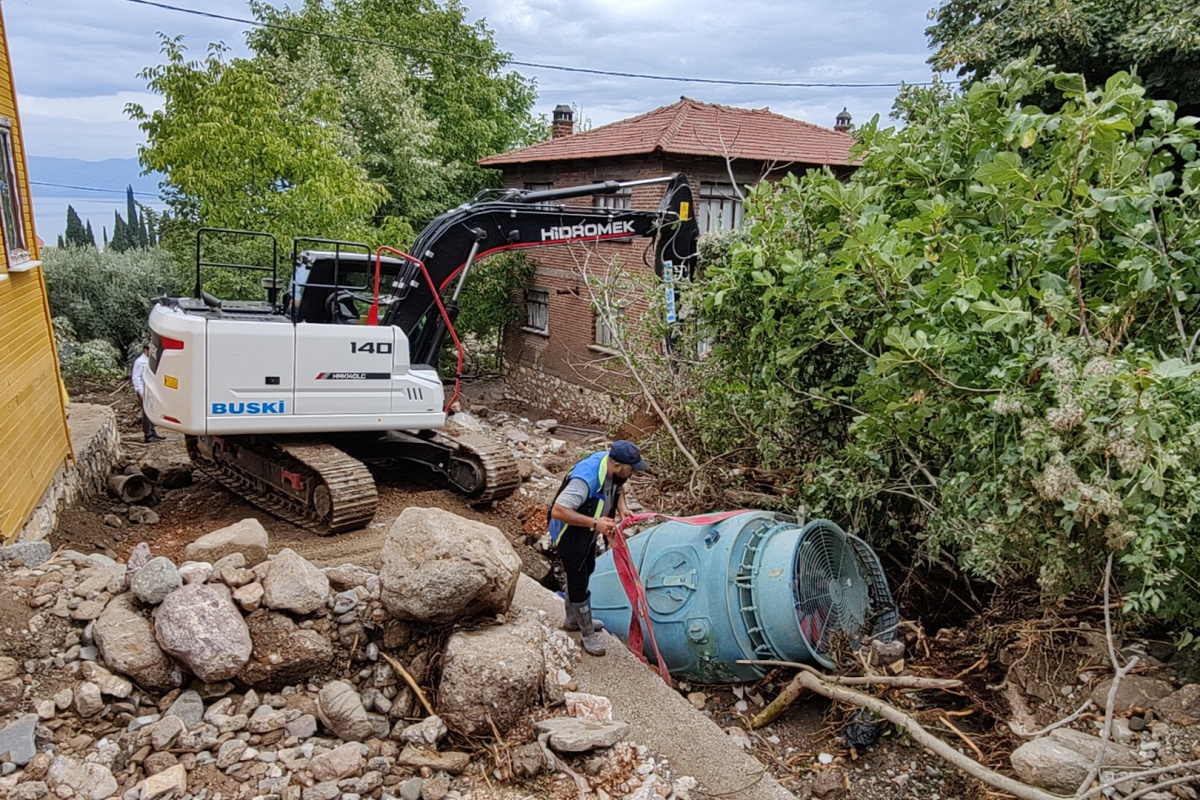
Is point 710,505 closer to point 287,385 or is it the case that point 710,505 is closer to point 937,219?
point 937,219

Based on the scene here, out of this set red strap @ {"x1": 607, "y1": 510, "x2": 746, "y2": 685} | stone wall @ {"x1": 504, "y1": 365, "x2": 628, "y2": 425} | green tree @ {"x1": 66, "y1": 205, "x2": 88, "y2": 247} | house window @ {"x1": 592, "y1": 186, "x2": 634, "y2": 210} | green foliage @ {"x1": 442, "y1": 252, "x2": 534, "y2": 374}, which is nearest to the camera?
red strap @ {"x1": 607, "y1": 510, "x2": 746, "y2": 685}

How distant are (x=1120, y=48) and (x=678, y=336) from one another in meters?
6.32

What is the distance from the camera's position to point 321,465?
745cm

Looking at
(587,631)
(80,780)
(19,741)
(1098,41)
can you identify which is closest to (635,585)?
(587,631)

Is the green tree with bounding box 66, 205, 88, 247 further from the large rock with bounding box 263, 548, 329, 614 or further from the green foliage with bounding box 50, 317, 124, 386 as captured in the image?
the large rock with bounding box 263, 548, 329, 614

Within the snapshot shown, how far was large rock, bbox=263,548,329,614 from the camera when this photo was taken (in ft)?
14.6

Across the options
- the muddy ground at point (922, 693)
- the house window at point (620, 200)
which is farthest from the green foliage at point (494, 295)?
the muddy ground at point (922, 693)

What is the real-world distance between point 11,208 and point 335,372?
2930 millimetres

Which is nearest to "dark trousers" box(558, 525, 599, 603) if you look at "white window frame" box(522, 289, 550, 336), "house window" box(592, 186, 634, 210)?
"house window" box(592, 186, 634, 210)

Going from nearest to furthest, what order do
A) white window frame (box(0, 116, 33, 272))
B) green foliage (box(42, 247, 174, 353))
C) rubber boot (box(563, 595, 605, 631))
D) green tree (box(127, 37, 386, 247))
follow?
rubber boot (box(563, 595, 605, 631))
white window frame (box(0, 116, 33, 272))
green tree (box(127, 37, 386, 247))
green foliage (box(42, 247, 174, 353))

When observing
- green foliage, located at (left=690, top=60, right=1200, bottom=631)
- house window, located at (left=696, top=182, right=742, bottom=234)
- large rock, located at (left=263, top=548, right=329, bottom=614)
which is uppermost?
house window, located at (left=696, top=182, right=742, bottom=234)

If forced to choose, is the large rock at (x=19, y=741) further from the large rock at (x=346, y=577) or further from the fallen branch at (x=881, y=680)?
the fallen branch at (x=881, y=680)

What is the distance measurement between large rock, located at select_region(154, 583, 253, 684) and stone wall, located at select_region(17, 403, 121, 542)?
2.58m

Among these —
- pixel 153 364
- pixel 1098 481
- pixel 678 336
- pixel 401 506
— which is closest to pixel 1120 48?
pixel 678 336
